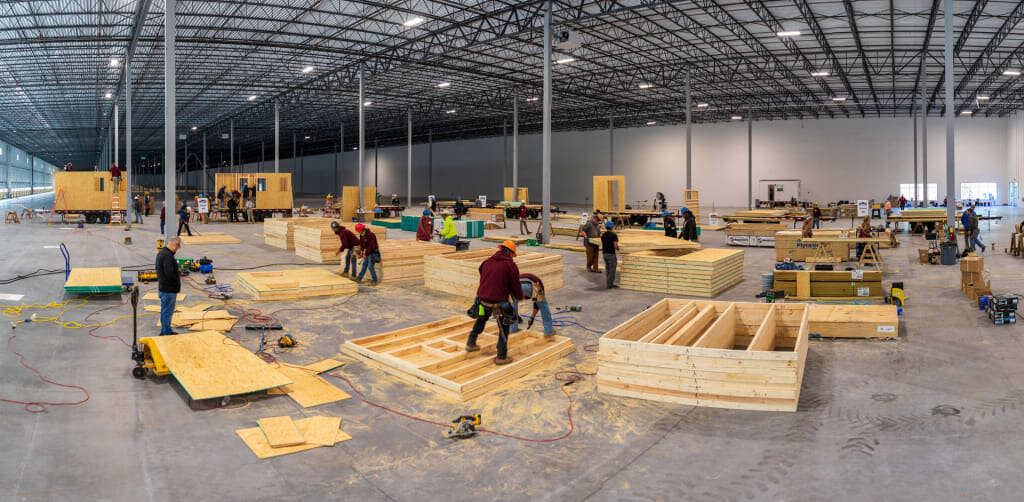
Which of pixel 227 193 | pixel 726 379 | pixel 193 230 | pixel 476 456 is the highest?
pixel 227 193

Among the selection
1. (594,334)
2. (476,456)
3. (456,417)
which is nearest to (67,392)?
(456,417)

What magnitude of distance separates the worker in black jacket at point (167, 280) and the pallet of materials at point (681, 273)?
9800 mm

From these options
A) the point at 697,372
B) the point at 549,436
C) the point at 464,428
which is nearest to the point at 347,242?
the point at 464,428

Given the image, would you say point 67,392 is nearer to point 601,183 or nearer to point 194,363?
point 194,363

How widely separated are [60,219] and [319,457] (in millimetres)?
39355

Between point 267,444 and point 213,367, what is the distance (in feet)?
7.41

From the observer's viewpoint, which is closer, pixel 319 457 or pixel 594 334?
pixel 319 457

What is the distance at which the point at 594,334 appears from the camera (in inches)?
416

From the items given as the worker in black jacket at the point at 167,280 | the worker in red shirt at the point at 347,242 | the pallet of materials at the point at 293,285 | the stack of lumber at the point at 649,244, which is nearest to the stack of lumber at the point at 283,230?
the pallet of materials at the point at 293,285

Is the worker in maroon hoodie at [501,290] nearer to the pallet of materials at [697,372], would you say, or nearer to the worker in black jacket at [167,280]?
the pallet of materials at [697,372]

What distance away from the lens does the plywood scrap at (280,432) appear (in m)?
5.76

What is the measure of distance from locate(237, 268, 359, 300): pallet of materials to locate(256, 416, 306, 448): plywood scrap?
737 centimetres

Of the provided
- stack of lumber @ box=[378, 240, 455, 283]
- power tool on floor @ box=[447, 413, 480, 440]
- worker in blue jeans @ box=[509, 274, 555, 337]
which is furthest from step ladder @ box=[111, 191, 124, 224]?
power tool on floor @ box=[447, 413, 480, 440]

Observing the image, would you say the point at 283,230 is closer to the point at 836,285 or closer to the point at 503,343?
the point at 503,343
